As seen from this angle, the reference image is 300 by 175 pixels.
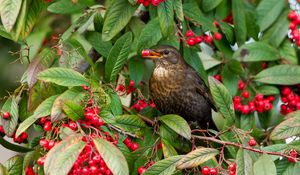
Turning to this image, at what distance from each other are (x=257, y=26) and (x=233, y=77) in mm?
289

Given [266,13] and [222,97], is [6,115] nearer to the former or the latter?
[222,97]

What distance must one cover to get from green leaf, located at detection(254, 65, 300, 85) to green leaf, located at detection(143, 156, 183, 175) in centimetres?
121

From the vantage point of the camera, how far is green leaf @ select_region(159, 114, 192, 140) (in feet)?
9.55

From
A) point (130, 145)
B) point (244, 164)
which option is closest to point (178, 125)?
point (130, 145)

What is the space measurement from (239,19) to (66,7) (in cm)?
84

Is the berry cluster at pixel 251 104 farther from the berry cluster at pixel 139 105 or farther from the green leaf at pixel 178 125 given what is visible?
the green leaf at pixel 178 125

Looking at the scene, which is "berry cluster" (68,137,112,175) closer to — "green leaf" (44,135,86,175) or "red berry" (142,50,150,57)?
"green leaf" (44,135,86,175)

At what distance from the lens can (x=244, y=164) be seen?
2.66 metres

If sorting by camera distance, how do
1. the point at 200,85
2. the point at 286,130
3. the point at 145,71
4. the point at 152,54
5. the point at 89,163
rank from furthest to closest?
the point at 145,71 < the point at 200,85 < the point at 152,54 < the point at 286,130 < the point at 89,163

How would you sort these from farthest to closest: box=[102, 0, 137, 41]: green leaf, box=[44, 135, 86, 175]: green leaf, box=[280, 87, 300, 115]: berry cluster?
1. box=[280, 87, 300, 115]: berry cluster
2. box=[102, 0, 137, 41]: green leaf
3. box=[44, 135, 86, 175]: green leaf

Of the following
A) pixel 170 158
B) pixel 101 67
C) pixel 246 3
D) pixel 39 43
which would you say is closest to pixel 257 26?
pixel 246 3

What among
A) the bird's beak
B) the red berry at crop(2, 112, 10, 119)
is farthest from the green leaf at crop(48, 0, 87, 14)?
the red berry at crop(2, 112, 10, 119)

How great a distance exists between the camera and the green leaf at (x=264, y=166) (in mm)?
2602

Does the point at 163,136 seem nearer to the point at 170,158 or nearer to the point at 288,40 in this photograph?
the point at 170,158
